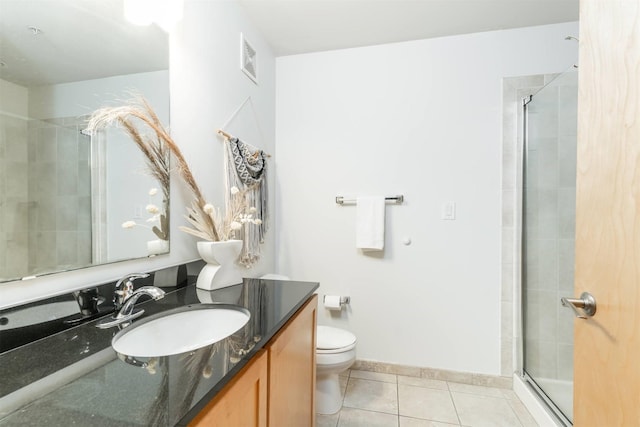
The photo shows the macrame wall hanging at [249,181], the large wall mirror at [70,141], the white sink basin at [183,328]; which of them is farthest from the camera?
the macrame wall hanging at [249,181]

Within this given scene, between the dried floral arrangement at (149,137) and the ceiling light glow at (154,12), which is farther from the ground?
the ceiling light glow at (154,12)

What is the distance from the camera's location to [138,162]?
3.57 feet

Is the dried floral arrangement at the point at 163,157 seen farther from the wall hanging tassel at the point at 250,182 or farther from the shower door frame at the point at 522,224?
the shower door frame at the point at 522,224

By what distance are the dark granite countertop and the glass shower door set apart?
1777 millimetres

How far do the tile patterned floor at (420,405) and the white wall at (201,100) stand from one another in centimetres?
103

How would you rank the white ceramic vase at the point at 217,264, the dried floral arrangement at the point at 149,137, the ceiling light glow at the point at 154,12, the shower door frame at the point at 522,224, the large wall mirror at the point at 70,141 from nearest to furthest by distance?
the large wall mirror at the point at 70,141, the dried floral arrangement at the point at 149,137, the ceiling light glow at the point at 154,12, the white ceramic vase at the point at 217,264, the shower door frame at the point at 522,224

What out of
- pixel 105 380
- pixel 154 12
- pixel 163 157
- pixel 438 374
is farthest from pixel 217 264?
pixel 438 374

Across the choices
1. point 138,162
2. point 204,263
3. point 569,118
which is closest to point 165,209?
point 138,162

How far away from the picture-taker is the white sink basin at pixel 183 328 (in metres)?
0.85

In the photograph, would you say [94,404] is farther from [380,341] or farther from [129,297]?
[380,341]

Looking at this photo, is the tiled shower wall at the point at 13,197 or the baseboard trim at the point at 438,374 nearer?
the tiled shower wall at the point at 13,197

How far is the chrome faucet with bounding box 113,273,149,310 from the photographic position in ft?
3.03

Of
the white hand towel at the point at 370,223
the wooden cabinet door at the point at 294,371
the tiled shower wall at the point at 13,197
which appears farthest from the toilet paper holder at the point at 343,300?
the tiled shower wall at the point at 13,197

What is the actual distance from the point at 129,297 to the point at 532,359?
89.2 inches
